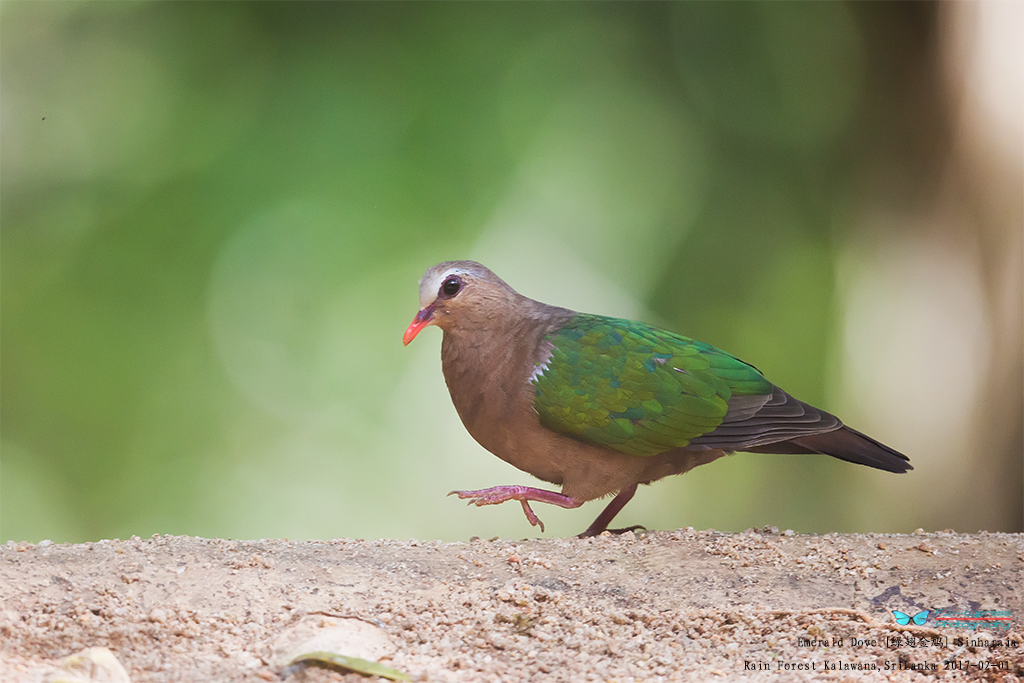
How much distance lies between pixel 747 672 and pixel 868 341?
158 inches

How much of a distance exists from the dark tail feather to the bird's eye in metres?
1.38

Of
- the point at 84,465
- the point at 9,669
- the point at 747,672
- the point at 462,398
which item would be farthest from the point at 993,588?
the point at 84,465

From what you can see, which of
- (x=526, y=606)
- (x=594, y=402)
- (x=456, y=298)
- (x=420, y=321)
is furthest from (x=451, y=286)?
(x=526, y=606)

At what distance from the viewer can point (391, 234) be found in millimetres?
5953

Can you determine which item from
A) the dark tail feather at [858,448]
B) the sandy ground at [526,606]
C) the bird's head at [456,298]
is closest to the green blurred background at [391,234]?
the dark tail feather at [858,448]

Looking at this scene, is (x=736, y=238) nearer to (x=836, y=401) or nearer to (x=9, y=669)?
(x=836, y=401)

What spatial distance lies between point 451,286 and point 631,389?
77 centimetres

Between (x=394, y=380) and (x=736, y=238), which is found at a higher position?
(x=736, y=238)

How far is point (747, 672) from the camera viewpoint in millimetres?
2010

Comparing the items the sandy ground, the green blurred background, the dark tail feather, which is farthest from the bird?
the green blurred background

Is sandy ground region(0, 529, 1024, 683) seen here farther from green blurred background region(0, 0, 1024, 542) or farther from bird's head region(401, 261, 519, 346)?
green blurred background region(0, 0, 1024, 542)

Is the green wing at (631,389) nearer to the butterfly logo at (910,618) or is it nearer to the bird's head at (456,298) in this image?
the bird's head at (456,298)

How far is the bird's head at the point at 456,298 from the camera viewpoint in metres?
3.28

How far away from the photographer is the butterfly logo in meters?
2.38
